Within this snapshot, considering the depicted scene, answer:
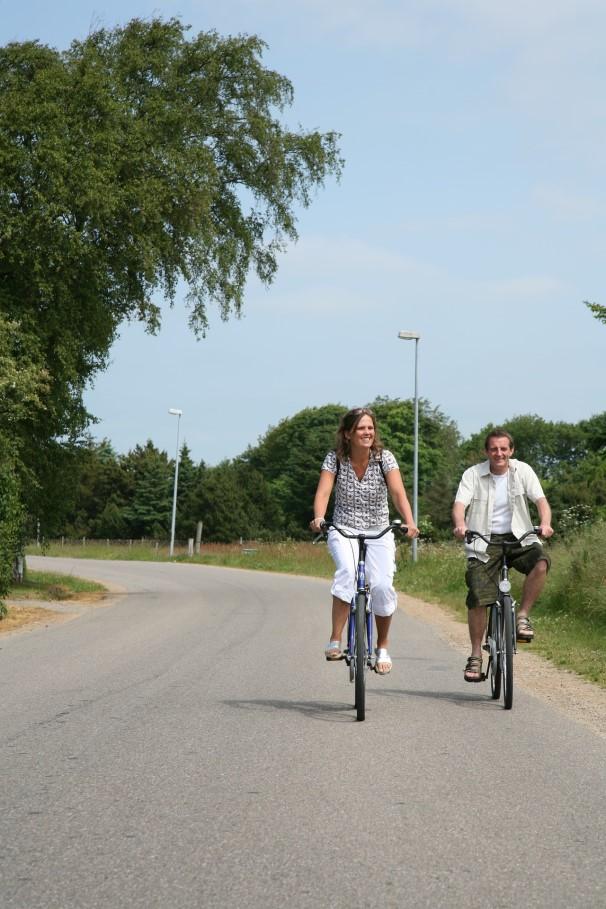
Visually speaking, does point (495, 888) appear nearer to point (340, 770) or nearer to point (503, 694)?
point (340, 770)

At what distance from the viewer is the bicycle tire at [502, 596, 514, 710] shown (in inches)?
320

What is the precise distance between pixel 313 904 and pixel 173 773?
2154 mm

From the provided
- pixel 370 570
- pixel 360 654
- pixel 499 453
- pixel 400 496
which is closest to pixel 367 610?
pixel 370 570

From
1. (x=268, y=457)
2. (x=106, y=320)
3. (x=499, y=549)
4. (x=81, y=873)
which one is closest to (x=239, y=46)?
(x=106, y=320)

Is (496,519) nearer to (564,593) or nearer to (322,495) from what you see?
(322,495)

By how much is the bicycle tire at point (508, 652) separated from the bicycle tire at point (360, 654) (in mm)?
1085

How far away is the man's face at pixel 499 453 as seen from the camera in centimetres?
865

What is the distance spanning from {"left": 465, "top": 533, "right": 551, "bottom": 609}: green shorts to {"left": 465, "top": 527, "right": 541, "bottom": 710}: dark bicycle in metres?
0.04

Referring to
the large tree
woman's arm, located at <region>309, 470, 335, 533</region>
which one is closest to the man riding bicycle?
woman's arm, located at <region>309, 470, 335, 533</region>

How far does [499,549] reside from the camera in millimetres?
8688

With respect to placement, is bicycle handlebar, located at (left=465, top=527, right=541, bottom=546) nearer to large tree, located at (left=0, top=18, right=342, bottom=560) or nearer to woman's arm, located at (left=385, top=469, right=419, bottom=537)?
woman's arm, located at (left=385, top=469, right=419, bottom=537)

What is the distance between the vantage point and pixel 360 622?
25.5ft

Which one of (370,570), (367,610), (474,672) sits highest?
(370,570)

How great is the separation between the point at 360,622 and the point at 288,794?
2.51 meters
